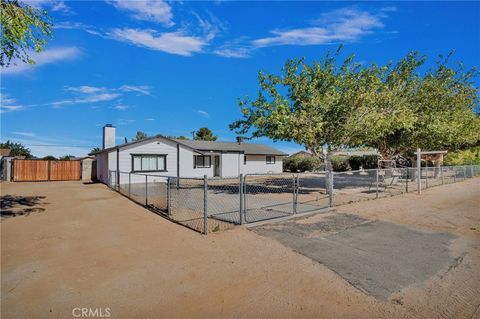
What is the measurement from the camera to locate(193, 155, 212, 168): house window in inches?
1039

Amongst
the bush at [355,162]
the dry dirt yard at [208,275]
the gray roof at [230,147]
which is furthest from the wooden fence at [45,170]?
the bush at [355,162]

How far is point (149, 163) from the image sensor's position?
854 inches

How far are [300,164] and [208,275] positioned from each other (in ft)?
112

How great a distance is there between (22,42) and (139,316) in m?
8.67

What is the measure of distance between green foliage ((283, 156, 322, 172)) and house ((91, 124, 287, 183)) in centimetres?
699

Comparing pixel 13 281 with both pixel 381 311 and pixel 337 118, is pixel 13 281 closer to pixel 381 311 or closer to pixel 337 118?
pixel 381 311

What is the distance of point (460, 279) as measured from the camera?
14.5ft

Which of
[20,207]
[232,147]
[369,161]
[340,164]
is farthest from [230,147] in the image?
[20,207]

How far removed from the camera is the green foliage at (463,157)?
102 ft

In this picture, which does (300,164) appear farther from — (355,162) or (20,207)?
(20,207)

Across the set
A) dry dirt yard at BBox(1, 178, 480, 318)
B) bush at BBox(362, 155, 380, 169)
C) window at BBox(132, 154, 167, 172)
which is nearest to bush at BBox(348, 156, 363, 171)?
bush at BBox(362, 155, 380, 169)

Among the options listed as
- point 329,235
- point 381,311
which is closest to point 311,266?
point 381,311

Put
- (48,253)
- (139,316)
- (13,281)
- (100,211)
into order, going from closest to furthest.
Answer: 1. (139,316)
2. (13,281)
3. (48,253)
4. (100,211)

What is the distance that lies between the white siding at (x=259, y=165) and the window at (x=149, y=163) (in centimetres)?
Answer: 1067
